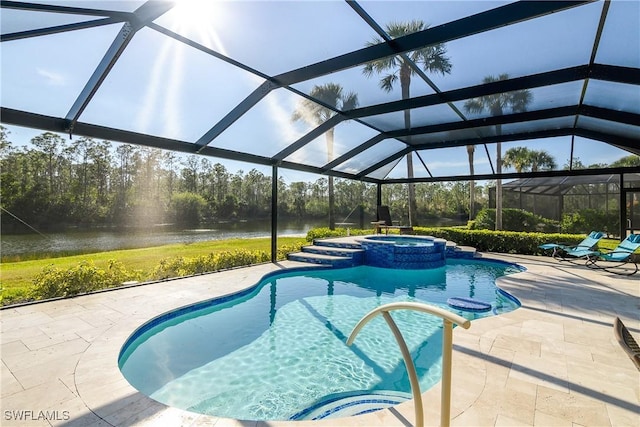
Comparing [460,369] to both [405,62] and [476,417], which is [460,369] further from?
[405,62]

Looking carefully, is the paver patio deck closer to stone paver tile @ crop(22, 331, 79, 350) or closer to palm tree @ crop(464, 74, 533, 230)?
stone paver tile @ crop(22, 331, 79, 350)

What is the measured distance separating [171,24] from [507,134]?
1006 centimetres

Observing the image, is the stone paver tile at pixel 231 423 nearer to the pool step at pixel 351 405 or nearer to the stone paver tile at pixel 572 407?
the pool step at pixel 351 405

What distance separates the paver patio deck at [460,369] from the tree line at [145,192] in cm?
576

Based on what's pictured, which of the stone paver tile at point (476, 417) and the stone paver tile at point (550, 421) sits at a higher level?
the stone paver tile at point (476, 417)

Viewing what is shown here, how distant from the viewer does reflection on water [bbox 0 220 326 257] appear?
852 centimetres

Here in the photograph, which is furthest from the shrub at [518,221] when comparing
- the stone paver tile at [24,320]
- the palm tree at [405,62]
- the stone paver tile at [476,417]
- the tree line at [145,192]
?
the stone paver tile at [24,320]

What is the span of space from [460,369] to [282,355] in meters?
2.24

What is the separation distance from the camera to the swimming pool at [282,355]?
3.21 metres

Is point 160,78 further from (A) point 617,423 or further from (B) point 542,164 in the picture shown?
(B) point 542,164

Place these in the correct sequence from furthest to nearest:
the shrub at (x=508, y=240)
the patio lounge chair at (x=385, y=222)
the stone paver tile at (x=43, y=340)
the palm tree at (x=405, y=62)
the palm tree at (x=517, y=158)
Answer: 1. the patio lounge chair at (x=385, y=222)
2. the shrub at (x=508, y=240)
3. the palm tree at (x=517, y=158)
4. the palm tree at (x=405, y=62)
5. the stone paver tile at (x=43, y=340)

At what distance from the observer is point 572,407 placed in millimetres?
2566

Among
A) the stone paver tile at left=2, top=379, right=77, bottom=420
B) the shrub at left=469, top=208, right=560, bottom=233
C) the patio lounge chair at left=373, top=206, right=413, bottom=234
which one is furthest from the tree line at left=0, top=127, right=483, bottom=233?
the stone paver tile at left=2, top=379, right=77, bottom=420

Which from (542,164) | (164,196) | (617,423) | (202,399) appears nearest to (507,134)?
(542,164)
